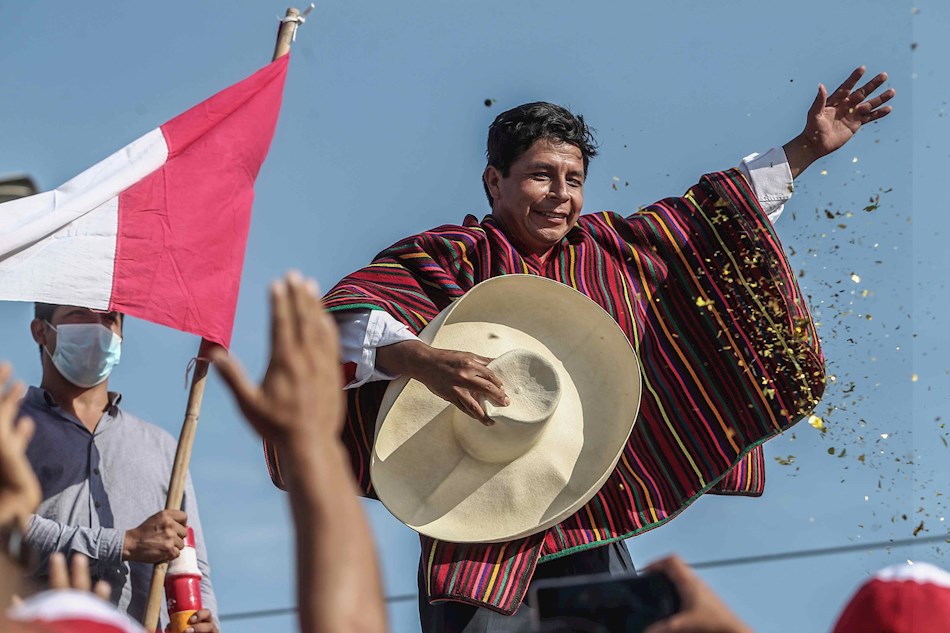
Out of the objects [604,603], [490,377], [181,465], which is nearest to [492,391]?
[490,377]

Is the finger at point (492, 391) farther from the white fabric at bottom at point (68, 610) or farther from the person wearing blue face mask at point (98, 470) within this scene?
the white fabric at bottom at point (68, 610)

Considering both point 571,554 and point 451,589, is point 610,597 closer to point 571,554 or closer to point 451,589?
point 451,589

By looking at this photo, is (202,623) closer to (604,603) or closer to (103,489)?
(103,489)

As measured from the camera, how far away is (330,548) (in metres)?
1.60

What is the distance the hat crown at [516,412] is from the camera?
155 inches

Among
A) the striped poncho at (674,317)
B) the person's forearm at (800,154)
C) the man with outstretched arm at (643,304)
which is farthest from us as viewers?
the person's forearm at (800,154)

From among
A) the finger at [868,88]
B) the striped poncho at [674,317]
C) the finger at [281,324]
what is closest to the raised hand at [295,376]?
the finger at [281,324]

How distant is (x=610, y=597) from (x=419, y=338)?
2.31 metres

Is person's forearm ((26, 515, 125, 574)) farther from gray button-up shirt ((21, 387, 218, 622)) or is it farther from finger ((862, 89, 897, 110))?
finger ((862, 89, 897, 110))

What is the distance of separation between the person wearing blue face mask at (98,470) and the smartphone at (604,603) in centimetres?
225

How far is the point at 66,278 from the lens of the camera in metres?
4.38

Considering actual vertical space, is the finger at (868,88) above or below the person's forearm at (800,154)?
above

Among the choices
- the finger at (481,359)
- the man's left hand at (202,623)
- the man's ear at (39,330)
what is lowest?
the man's left hand at (202,623)

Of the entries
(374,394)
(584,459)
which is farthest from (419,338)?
(584,459)
